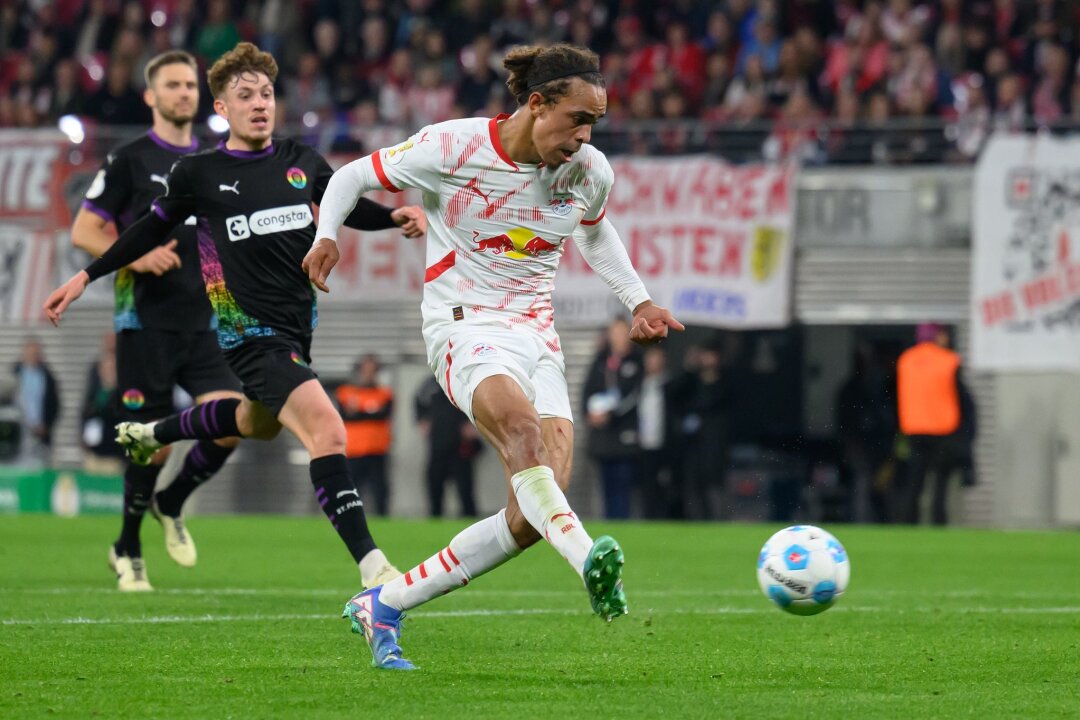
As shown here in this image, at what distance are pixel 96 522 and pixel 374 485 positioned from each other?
342 cm

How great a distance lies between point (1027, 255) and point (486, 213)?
40.7 ft

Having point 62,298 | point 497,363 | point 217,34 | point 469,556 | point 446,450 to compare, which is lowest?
point 446,450

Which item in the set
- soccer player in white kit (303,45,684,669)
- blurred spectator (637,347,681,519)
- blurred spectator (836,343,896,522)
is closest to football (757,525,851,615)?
soccer player in white kit (303,45,684,669)

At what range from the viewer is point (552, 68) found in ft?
19.5

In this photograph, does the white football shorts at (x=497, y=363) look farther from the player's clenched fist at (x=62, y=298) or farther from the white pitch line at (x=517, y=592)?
the white pitch line at (x=517, y=592)

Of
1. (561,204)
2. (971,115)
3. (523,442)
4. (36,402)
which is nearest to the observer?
(523,442)

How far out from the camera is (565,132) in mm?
5980

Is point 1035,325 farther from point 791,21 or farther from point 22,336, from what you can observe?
point 22,336

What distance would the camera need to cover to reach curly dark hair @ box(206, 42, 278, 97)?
805cm

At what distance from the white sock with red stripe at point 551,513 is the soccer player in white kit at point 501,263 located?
0.04 m

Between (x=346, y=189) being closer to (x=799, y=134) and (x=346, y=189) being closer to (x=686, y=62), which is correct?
(x=799, y=134)

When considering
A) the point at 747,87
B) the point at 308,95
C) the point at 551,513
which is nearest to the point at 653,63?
the point at 747,87

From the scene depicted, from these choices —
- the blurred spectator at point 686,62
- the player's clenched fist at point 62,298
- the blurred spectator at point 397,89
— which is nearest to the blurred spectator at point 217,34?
the blurred spectator at point 397,89

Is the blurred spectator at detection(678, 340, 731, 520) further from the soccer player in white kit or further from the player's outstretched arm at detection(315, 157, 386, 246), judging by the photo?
the player's outstretched arm at detection(315, 157, 386, 246)
